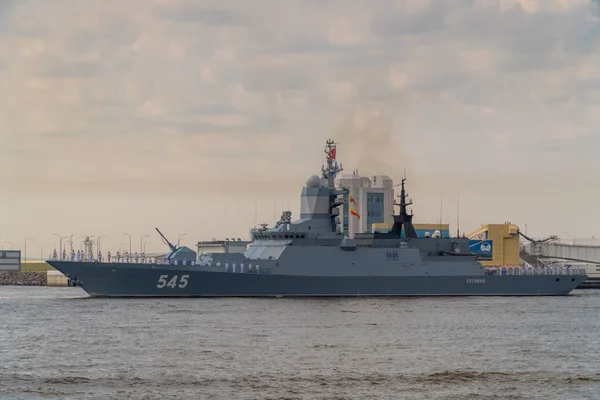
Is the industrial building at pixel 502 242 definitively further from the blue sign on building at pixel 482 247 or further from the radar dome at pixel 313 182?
the radar dome at pixel 313 182

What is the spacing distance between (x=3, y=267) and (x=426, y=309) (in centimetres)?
7191

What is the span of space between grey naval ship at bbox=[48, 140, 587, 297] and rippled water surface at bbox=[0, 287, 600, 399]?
4384 millimetres

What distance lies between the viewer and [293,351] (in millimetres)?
34656

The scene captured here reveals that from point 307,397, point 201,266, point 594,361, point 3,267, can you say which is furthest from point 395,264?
point 3,267

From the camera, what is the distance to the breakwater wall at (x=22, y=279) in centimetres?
9954

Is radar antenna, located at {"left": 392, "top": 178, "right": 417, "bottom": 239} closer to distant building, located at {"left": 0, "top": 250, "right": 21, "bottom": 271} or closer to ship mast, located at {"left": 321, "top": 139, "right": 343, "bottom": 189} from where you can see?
ship mast, located at {"left": 321, "top": 139, "right": 343, "bottom": 189}

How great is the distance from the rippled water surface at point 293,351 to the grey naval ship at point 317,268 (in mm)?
4384

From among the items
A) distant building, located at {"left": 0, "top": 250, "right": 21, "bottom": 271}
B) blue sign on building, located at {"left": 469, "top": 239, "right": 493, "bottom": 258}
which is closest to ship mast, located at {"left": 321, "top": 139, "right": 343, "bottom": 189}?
blue sign on building, located at {"left": 469, "top": 239, "right": 493, "bottom": 258}

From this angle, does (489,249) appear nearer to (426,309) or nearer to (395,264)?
(395,264)

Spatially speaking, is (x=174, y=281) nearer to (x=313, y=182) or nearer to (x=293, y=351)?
(x=313, y=182)

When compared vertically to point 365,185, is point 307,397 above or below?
below

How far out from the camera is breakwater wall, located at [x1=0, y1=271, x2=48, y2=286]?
327 feet

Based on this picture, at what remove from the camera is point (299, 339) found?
3800 centimetres

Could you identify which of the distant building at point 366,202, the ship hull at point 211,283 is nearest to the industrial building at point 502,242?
the distant building at point 366,202
